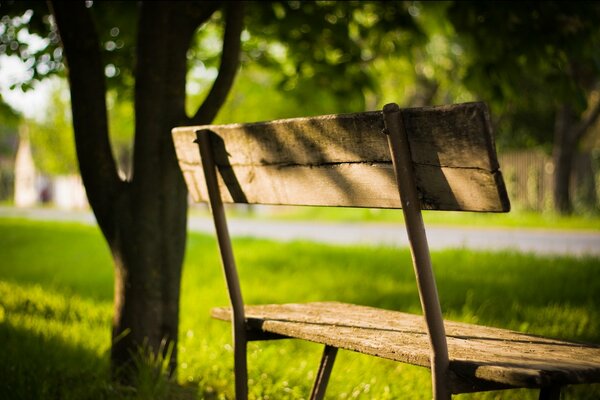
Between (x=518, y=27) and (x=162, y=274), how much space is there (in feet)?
8.82

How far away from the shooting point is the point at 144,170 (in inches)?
151

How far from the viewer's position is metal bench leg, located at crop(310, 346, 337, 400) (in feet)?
10.5

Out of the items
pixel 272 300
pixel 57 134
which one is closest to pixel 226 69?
pixel 272 300

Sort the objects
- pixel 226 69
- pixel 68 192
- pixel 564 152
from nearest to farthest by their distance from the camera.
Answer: pixel 226 69
pixel 564 152
pixel 68 192

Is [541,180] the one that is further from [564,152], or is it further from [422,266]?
[422,266]

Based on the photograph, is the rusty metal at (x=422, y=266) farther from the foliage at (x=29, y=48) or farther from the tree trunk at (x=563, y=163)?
the tree trunk at (x=563, y=163)

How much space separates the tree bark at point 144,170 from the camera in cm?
380

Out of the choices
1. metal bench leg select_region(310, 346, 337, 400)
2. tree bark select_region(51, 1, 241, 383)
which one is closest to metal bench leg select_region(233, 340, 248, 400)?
metal bench leg select_region(310, 346, 337, 400)

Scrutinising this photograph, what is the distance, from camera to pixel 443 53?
21422 mm

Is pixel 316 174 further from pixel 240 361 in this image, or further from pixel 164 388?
pixel 164 388

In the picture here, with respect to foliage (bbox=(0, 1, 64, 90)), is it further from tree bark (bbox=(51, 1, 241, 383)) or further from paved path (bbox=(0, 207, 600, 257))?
paved path (bbox=(0, 207, 600, 257))

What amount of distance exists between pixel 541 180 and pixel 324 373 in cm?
1996

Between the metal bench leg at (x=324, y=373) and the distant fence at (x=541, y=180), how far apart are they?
1800cm

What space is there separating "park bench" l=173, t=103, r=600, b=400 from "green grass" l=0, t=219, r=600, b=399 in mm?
909
